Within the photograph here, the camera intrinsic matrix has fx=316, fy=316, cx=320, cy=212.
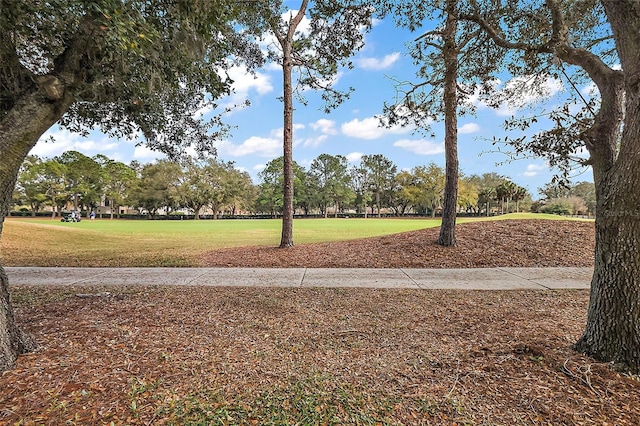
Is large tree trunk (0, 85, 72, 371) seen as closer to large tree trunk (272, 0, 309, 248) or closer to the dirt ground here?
the dirt ground

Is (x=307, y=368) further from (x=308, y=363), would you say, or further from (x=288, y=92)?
(x=288, y=92)

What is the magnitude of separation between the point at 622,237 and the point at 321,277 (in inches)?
196

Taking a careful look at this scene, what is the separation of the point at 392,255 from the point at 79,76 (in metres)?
7.74

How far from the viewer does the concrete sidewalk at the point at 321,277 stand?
6199mm

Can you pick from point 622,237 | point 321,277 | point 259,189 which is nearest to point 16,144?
point 321,277

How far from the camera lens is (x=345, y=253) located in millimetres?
9445

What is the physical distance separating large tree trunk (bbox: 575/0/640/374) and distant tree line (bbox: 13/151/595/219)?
37.7m

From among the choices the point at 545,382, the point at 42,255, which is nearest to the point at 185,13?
the point at 545,382

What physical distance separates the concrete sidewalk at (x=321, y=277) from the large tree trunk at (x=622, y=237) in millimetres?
3117

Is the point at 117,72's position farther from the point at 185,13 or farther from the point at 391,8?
the point at 391,8

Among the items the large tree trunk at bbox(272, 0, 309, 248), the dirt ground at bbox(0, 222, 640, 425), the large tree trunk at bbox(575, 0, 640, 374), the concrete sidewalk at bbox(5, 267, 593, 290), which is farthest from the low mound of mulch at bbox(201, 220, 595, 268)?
the large tree trunk at bbox(575, 0, 640, 374)

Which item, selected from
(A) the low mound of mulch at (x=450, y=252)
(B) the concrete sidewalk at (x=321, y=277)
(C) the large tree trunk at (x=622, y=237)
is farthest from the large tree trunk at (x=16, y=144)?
(A) the low mound of mulch at (x=450, y=252)

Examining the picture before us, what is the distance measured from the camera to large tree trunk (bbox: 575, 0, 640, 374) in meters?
2.70

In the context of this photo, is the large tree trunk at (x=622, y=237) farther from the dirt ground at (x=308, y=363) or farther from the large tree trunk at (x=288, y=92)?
the large tree trunk at (x=288, y=92)
